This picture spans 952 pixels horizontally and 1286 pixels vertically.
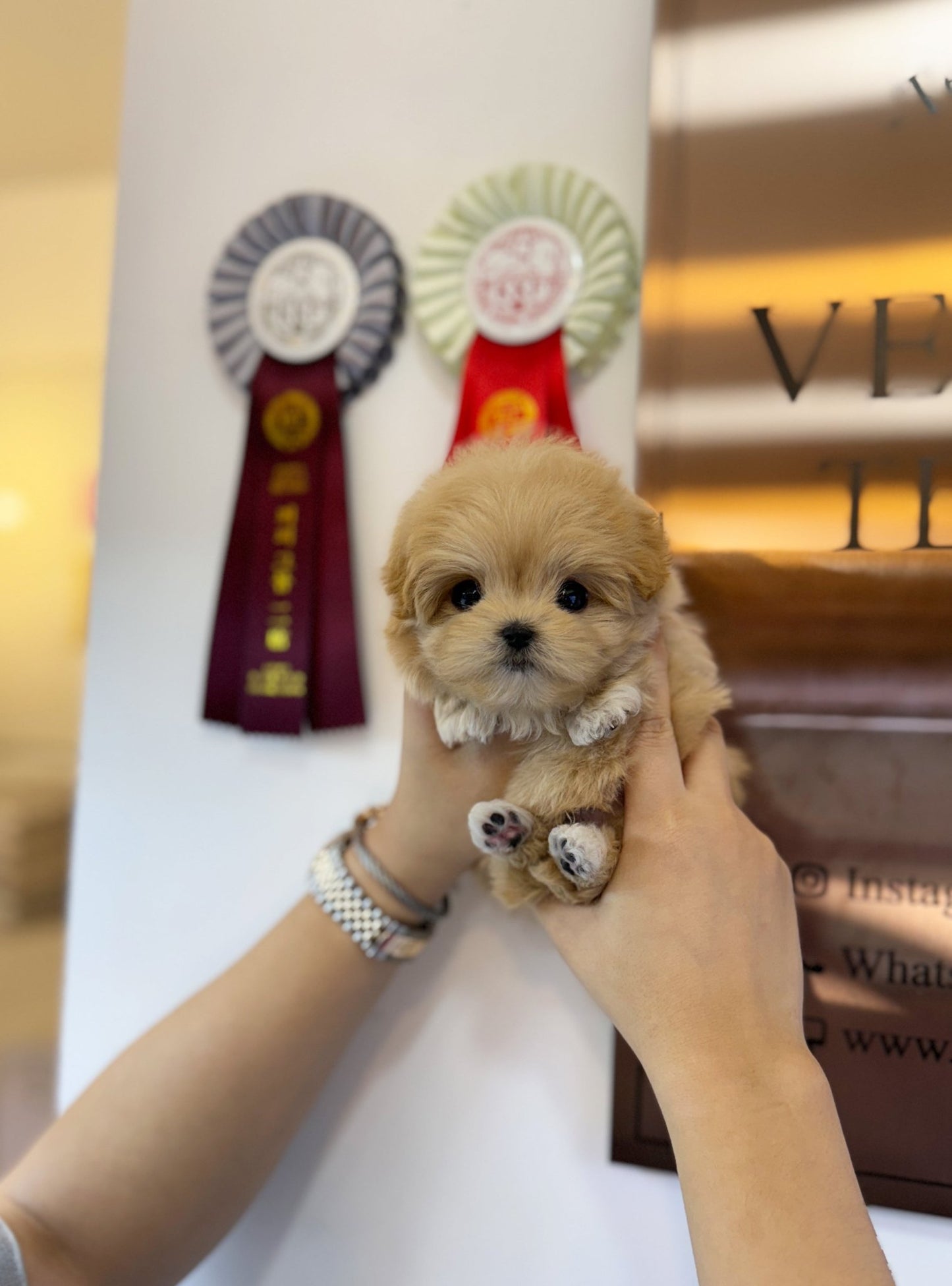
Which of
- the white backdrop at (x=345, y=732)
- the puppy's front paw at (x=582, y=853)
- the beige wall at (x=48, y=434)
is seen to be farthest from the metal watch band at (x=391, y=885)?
the beige wall at (x=48, y=434)

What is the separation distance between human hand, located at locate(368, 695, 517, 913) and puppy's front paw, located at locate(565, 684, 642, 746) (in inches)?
4.1

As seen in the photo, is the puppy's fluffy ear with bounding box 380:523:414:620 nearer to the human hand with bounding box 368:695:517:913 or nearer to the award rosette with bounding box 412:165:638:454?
the human hand with bounding box 368:695:517:913

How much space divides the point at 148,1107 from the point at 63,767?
3.69ft

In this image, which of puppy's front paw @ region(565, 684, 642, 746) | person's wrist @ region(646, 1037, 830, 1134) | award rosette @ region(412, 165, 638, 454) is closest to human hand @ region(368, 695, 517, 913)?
puppy's front paw @ region(565, 684, 642, 746)

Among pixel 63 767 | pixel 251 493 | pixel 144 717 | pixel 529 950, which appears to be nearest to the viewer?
pixel 529 950

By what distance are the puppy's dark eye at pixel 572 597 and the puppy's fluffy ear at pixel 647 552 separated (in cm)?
5

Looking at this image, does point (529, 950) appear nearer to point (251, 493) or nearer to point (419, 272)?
point (251, 493)

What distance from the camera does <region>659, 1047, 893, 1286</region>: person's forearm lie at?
660 millimetres

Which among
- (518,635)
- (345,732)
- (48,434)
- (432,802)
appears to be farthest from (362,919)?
(48,434)

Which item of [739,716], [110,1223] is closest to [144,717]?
[110,1223]

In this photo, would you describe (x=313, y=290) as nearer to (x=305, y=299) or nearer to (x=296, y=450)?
(x=305, y=299)

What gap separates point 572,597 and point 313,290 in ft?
2.60

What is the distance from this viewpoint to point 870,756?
3.51ft

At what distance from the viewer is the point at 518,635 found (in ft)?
2.56
